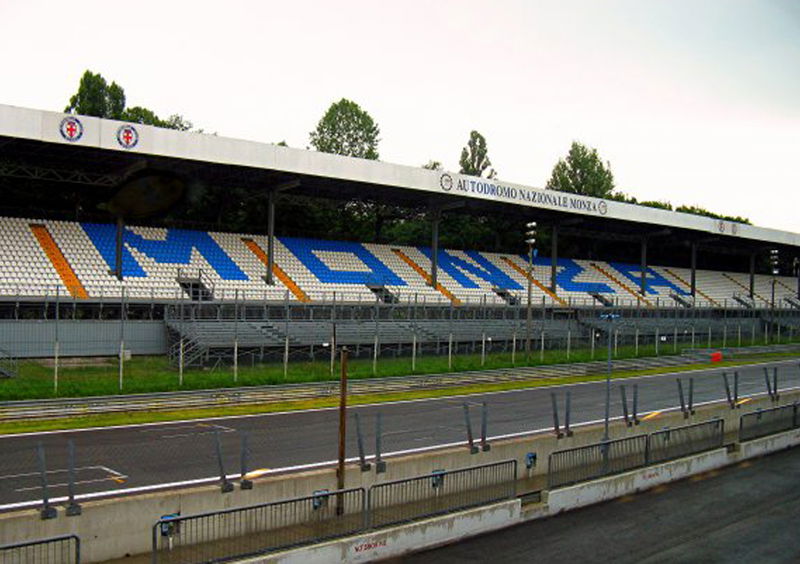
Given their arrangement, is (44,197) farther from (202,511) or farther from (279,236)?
(202,511)

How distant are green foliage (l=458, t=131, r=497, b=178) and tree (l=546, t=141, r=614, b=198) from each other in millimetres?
12201

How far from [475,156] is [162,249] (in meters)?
54.7

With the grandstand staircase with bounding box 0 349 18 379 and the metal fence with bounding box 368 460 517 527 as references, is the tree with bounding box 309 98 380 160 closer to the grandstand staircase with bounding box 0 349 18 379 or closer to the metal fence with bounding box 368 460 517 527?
the grandstand staircase with bounding box 0 349 18 379

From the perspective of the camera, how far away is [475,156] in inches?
3674

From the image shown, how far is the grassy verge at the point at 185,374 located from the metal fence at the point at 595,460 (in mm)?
16859

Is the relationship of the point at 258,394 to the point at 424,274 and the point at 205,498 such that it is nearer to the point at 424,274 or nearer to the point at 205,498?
the point at 205,498

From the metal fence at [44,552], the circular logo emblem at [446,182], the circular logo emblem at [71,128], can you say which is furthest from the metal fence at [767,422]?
the circular logo emblem at [71,128]

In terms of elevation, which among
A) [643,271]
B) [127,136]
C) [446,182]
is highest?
[446,182]

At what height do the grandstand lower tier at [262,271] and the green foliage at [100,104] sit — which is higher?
the green foliage at [100,104]

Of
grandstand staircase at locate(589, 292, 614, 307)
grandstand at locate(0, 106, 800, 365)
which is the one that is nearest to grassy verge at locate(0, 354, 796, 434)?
grandstand at locate(0, 106, 800, 365)

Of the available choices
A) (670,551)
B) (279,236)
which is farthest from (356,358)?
(670,551)

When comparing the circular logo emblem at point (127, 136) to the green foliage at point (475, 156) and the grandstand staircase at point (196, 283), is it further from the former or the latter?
the green foliage at point (475, 156)

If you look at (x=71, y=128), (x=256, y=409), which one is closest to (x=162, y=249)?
(x=71, y=128)

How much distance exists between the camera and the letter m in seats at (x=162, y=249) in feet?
140
